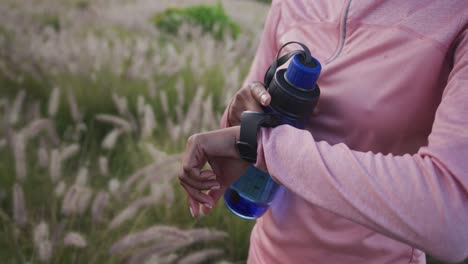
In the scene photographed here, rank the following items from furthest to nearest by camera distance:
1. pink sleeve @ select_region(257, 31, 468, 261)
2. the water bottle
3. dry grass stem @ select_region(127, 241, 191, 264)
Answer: dry grass stem @ select_region(127, 241, 191, 264) → the water bottle → pink sleeve @ select_region(257, 31, 468, 261)

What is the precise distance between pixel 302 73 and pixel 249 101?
0.35 ft

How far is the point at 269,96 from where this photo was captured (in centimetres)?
65

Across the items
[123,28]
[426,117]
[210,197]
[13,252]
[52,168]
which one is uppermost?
[426,117]

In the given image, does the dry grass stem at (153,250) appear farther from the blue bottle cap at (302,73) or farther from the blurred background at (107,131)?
the blue bottle cap at (302,73)

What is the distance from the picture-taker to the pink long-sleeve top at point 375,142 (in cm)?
56

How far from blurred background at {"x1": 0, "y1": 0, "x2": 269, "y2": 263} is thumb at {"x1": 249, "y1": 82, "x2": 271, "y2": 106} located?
2.44ft

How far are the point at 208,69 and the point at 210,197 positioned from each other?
2.29m

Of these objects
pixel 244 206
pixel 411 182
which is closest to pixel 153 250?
pixel 244 206

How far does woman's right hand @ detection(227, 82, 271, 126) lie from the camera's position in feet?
2.18

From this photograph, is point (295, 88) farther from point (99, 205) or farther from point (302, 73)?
point (99, 205)

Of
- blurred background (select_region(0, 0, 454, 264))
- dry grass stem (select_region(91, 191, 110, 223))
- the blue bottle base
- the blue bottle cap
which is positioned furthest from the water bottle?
dry grass stem (select_region(91, 191, 110, 223))

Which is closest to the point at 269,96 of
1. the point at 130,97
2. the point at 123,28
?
the point at 130,97

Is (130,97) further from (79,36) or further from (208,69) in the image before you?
(79,36)

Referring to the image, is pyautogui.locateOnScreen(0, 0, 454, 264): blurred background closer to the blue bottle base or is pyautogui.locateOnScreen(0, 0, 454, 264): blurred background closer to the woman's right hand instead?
the blue bottle base
